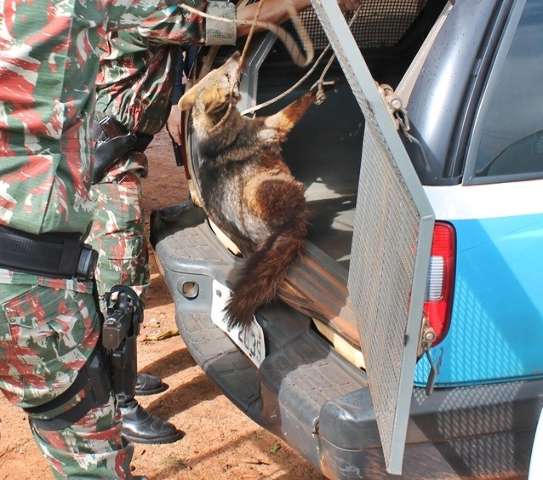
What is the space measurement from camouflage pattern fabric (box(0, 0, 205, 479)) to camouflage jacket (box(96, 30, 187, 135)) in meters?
1.05

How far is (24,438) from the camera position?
11.7 feet

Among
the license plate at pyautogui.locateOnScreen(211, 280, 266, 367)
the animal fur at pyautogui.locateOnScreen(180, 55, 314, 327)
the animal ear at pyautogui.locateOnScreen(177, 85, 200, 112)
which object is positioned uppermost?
the animal ear at pyautogui.locateOnScreen(177, 85, 200, 112)

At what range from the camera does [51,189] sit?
2.12m

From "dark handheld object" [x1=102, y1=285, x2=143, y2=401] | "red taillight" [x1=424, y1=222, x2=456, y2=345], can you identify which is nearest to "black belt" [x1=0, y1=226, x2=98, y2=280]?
"dark handheld object" [x1=102, y1=285, x2=143, y2=401]

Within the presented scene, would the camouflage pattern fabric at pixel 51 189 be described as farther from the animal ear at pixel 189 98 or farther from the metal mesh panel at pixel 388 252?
the animal ear at pixel 189 98

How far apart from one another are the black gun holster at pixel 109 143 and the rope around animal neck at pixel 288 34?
2.08 ft

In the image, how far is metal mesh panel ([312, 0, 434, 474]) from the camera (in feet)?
5.65

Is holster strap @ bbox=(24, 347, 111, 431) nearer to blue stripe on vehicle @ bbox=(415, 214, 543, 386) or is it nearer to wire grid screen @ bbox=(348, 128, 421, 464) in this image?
wire grid screen @ bbox=(348, 128, 421, 464)

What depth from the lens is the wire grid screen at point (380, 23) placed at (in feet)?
11.8

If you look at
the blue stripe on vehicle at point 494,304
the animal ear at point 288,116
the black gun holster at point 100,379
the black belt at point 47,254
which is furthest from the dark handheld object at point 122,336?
the animal ear at point 288,116

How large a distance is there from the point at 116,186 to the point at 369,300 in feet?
5.76

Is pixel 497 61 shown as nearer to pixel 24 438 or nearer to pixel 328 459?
pixel 328 459

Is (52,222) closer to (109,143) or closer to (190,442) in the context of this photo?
(109,143)

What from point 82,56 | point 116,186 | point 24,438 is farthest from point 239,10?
point 24,438
